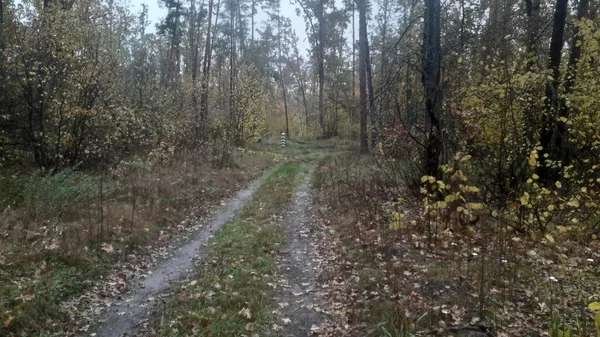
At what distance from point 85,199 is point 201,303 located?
18.1 feet

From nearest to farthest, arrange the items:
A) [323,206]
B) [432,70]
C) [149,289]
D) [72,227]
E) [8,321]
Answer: [8,321], [149,289], [72,227], [432,70], [323,206]

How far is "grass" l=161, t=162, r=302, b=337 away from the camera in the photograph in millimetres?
5844

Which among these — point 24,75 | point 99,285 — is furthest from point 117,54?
point 99,285

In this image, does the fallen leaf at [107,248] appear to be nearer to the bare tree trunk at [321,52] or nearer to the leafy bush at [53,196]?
Answer: the leafy bush at [53,196]

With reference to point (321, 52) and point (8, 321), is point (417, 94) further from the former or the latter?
point (321, 52)

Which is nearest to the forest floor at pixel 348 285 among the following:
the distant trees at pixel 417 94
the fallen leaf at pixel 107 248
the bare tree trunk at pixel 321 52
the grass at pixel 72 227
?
the grass at pixel 72 227

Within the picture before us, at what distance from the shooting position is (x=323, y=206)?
1290 cm

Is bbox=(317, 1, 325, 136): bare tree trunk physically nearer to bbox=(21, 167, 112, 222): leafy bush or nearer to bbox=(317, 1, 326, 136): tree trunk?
bbox=(317, 1, 326, 136): tree trunk

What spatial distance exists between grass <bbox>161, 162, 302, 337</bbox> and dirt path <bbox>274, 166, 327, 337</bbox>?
250mm

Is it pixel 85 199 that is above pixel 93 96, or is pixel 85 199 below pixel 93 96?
below

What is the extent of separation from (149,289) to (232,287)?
4.95ft

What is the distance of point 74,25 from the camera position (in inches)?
500

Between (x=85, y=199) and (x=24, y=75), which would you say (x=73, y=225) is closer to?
(x=85, y=199)

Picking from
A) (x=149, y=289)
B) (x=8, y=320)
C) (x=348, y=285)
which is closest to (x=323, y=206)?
(x=348, y=285)
